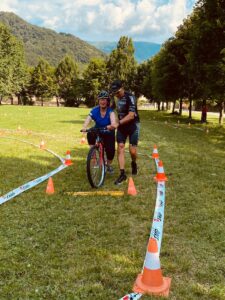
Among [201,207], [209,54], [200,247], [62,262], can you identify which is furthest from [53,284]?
[209,54]

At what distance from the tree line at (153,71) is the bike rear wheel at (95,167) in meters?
10.9

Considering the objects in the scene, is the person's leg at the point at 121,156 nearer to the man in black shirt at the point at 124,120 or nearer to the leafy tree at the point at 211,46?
the man in black shirt at the point at 124,120

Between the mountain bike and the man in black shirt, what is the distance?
39cm

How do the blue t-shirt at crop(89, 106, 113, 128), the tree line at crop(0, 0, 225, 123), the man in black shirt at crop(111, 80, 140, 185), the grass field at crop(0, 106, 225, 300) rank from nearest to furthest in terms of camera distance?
the grass field at crop(0, 106, 225, 300), the man in black shirt at crop(111, 80, 140, 185), the blue t-shirt at crop(89, 106, 113, 128), the tree line at crop(0, 0, 225, 123)

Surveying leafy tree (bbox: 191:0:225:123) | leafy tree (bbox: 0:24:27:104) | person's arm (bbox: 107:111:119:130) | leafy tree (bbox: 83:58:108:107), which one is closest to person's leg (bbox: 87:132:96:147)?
person's arm (bbox: 107:111:119:130)

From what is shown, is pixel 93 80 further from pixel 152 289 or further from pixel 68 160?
pixel 152 289

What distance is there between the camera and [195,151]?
43.2 feet

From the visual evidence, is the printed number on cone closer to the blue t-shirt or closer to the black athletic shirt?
the blue t-shirt

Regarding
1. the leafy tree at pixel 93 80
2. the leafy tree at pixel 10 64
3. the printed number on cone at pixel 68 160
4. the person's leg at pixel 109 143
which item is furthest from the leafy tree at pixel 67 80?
the person's leg at pixel 109 143

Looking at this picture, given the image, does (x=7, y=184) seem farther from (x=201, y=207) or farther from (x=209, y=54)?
(x=209, y=54)

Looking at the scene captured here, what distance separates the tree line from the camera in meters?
18.9

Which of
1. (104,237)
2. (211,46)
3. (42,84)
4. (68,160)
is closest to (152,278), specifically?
(104,237)

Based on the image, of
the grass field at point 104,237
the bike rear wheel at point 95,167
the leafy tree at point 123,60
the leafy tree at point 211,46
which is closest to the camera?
the grass field at point 104,237

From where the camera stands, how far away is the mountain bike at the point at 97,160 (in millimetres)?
7461
